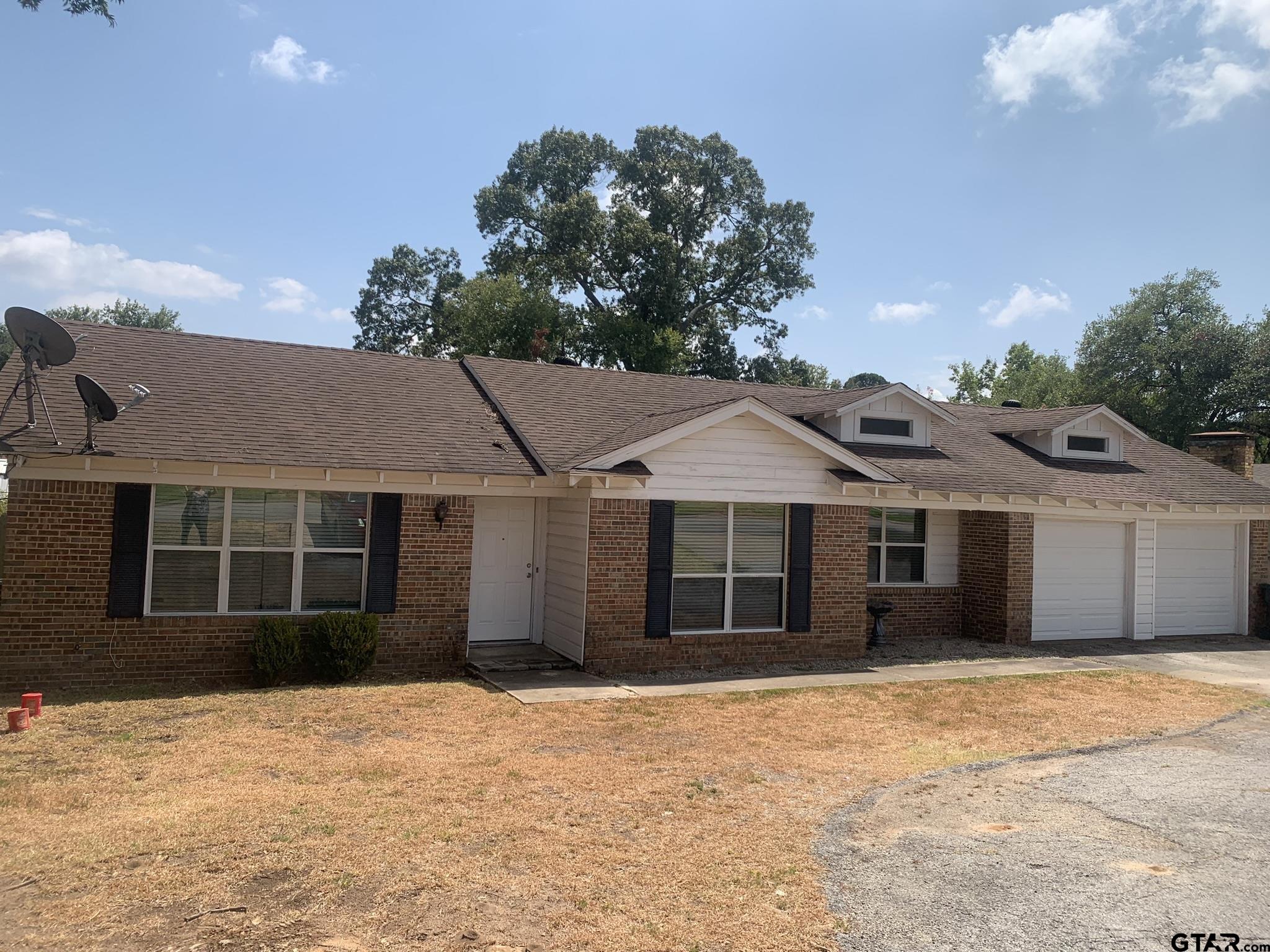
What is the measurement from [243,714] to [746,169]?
38.1 m

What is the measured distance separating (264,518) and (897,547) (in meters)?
10.3

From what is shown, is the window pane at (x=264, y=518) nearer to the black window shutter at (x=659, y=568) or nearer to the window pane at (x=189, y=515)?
the window pane at (x=189, y=515)

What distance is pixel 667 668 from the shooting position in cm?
1248

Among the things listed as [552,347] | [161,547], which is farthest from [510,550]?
[552,347]

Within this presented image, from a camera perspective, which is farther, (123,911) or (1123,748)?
(1123,748)

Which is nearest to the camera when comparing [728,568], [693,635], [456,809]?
[456,809]

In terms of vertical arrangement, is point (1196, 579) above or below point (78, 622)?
above

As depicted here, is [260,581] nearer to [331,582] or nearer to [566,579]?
[331,582]

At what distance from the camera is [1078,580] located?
1648cm

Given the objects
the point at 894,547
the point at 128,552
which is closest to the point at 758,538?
the point at 894,547

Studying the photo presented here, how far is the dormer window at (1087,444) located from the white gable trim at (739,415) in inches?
271

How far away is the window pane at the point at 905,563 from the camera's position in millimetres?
15820

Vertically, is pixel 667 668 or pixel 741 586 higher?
pixel 741 586

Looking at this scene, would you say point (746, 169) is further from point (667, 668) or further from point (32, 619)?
point (32, 619)
